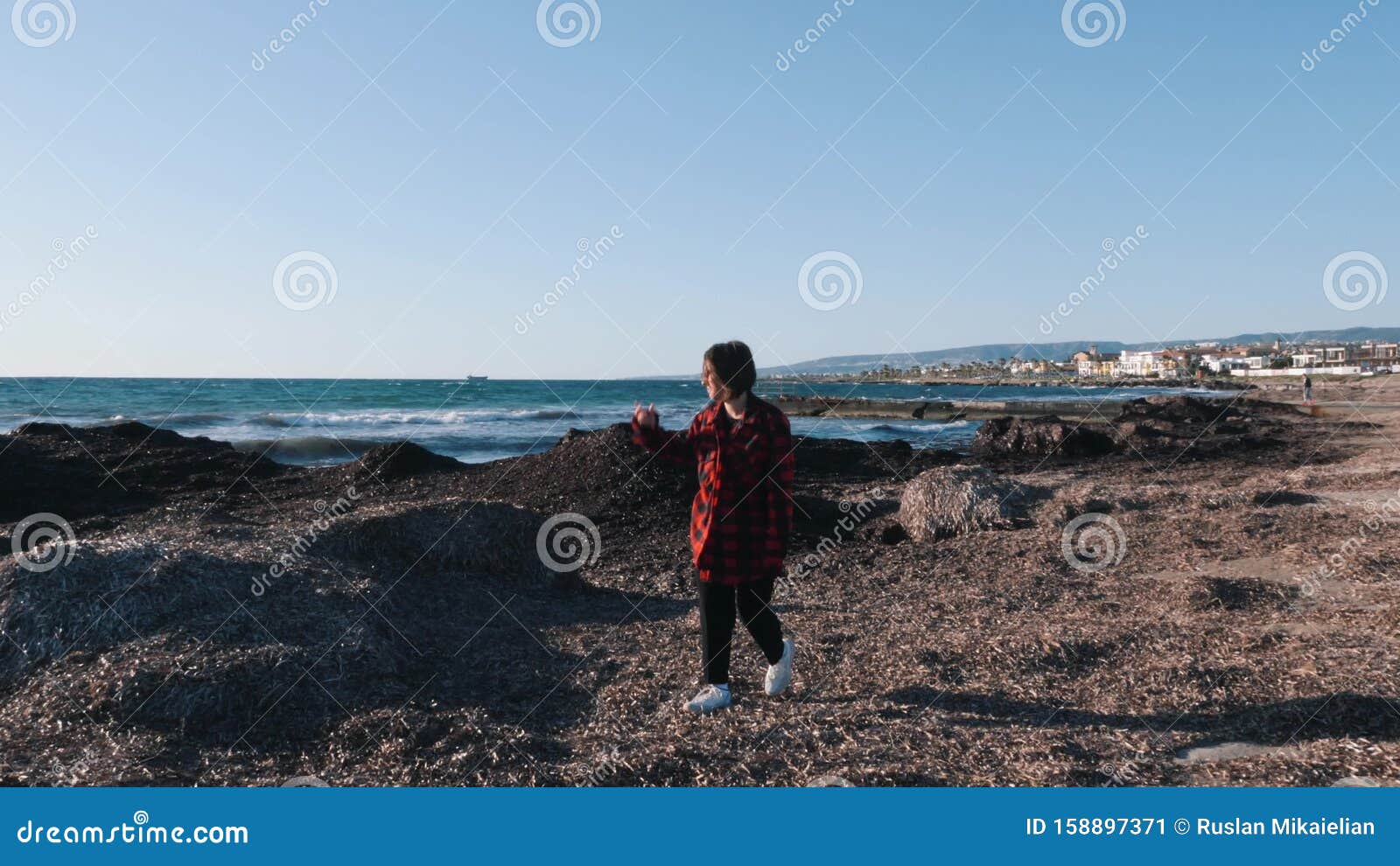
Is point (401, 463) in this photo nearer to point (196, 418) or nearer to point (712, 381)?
point (712, 381)

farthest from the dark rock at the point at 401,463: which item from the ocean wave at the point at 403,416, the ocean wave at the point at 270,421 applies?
the ocean wave at the point at 270,421

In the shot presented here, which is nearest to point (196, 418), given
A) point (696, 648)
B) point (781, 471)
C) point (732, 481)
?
point (696, 648)

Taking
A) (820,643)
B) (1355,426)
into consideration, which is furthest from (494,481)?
(1355,426)

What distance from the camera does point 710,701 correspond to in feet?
15.7

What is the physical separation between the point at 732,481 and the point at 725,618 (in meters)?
0.76

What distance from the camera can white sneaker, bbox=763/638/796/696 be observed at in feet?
16.4

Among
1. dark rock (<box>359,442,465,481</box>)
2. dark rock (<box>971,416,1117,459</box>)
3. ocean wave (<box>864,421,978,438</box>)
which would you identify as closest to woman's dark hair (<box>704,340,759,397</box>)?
dark rock (<box>359,442,465,481</box>)

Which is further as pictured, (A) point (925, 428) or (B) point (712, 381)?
(A) point (925, 428)

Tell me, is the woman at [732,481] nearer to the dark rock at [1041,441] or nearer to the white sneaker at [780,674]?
the white sneaker at [780,674]

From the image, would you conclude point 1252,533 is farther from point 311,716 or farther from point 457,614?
point 311,716

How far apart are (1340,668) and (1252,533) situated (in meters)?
4.38

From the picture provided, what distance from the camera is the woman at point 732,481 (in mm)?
4539

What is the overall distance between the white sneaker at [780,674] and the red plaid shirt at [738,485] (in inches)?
23.9

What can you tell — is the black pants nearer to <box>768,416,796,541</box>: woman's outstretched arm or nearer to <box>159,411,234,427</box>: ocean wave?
<box>768,416,796,541</box>: woman's outstretched arm
